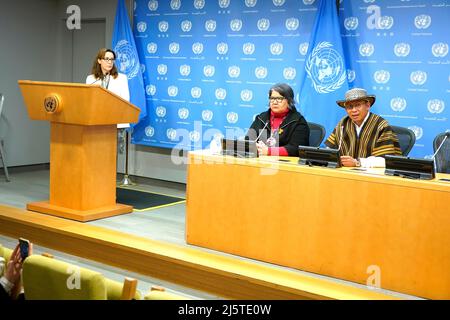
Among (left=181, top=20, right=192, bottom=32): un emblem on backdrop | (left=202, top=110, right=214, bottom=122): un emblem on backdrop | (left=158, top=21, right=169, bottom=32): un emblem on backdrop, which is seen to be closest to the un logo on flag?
(left=158, top=21, right=169, bottom=32): un emblem on backdrop

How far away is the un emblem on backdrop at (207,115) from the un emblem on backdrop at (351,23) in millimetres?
1709

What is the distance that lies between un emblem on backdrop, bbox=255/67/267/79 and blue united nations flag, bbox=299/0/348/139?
0.50 meters

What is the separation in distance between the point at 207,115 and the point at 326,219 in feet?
9.45

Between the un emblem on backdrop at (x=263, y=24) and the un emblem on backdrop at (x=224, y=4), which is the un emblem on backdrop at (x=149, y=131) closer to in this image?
the un emblem on backdrop at (x=224, y=4)

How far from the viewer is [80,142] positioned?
4.72 meters

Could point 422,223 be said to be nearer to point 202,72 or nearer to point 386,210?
point 386,210

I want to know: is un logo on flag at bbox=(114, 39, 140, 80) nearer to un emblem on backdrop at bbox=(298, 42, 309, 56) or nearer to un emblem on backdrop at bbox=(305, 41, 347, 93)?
un emblem on backdrop at bbox=(298, 42, 309, 56)

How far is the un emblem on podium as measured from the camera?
468 centimetres

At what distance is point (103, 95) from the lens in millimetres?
4672

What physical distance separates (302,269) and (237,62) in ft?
9.30

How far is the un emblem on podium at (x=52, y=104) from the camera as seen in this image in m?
4.68

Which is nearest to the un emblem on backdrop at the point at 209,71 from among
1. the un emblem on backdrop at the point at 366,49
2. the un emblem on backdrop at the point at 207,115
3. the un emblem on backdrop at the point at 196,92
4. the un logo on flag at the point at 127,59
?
the un emblem on backdrop at the point at 196,92
